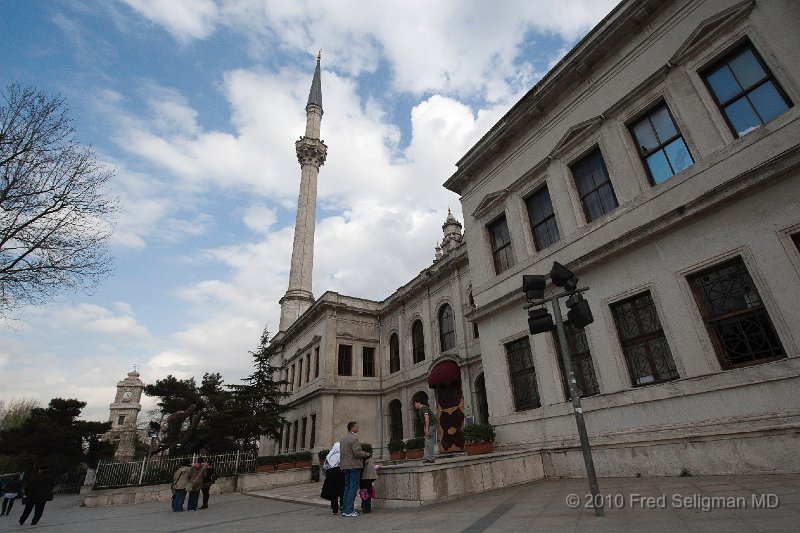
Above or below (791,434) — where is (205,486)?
below

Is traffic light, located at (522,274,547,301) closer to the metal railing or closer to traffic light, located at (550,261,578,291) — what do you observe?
traffic light, located at (550,261,578,291)

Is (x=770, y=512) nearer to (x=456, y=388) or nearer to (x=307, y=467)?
(x=456, y=388)

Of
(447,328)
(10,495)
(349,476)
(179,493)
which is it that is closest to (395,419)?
(447,328)

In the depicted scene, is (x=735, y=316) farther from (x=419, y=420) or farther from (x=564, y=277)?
(x=419, y=420)

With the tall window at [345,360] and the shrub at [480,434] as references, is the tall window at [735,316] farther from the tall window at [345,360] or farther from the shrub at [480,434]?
the tall window at [345,360]

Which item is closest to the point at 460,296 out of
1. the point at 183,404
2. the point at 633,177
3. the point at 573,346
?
the point at 573,346

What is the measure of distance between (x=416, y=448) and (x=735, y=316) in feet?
39.0

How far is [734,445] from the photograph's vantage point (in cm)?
630

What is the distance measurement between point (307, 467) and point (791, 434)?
1805 cm

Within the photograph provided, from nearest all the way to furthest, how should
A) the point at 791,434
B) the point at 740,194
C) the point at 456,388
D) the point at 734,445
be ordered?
1. the point at 791,434
2. the point at 734,445
3. the point at 740,194
4. the point at 456,388

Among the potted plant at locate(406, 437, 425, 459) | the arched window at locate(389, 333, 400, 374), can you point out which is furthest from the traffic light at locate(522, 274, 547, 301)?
the arched window at locate(389, 333, 400, 374)

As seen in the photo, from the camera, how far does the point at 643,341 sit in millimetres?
8281

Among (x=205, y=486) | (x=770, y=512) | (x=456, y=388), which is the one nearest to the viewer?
(x=770, y=512)

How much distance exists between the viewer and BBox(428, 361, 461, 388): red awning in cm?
1722
